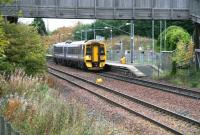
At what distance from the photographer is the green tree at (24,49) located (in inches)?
960

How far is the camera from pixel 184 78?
33.2m

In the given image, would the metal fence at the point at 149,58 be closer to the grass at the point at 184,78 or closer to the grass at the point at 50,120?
the grass at the point at 184,78

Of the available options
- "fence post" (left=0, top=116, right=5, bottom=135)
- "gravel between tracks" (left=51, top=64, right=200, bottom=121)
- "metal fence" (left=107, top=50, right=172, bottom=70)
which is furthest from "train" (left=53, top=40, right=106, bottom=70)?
"fence post" (left=0, top=116, right=5, bottom=135)

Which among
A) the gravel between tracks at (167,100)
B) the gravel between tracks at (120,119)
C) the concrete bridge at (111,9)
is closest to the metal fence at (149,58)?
the concrete bridge at (111,9)

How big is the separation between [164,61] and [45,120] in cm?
3257

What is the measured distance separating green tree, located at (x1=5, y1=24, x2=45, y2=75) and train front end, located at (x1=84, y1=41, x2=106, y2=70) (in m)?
19.3

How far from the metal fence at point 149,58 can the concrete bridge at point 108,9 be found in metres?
3.51

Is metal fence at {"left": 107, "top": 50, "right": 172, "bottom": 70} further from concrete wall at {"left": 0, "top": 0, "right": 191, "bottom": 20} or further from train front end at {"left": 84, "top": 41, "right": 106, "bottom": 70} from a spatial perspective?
train front end at {"left": 84, "top": 41, "right": 106, "bottom": 70}

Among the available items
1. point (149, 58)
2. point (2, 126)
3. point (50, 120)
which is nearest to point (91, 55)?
point (149, 58)

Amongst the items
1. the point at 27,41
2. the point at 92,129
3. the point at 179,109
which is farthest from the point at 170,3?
the point at 92,129

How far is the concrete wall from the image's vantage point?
36.1m

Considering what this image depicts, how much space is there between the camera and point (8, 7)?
3519cm

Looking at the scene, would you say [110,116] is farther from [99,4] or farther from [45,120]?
[99,4]

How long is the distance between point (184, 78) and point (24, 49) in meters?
12.2
